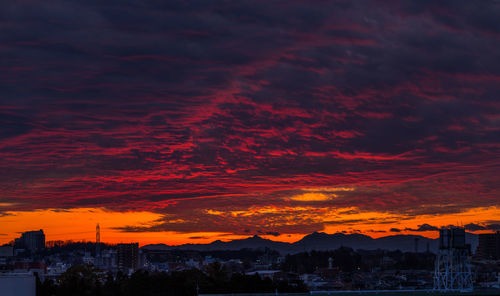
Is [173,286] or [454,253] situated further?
[173,286]

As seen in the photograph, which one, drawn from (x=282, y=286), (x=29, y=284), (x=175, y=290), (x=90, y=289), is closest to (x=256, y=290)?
(x=282, y=286)

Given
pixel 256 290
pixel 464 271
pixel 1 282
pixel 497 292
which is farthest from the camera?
pixel 256 290

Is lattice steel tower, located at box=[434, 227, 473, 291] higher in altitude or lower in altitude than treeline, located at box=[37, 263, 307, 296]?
higher

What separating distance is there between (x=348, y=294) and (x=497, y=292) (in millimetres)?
22226

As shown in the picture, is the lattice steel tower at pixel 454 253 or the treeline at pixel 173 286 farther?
the treeline at pixel 173 286

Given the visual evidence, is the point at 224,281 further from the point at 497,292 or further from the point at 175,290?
the point at 497,292

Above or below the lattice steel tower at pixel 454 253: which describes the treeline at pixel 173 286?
below

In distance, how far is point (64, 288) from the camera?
152 m

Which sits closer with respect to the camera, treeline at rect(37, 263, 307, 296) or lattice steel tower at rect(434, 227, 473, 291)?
lattice steel tower at rect(434, 227, 473, 291)

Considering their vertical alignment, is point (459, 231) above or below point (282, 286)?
above

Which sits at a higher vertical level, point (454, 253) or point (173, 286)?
point (454, 253)

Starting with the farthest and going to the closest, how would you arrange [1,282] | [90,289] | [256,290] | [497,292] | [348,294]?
[90,289]
[256,290]
[497,292]
[348,294]
[1,282]

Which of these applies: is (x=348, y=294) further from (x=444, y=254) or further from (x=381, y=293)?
(x=444, y=254)

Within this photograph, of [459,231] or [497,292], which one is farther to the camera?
[459,231]
